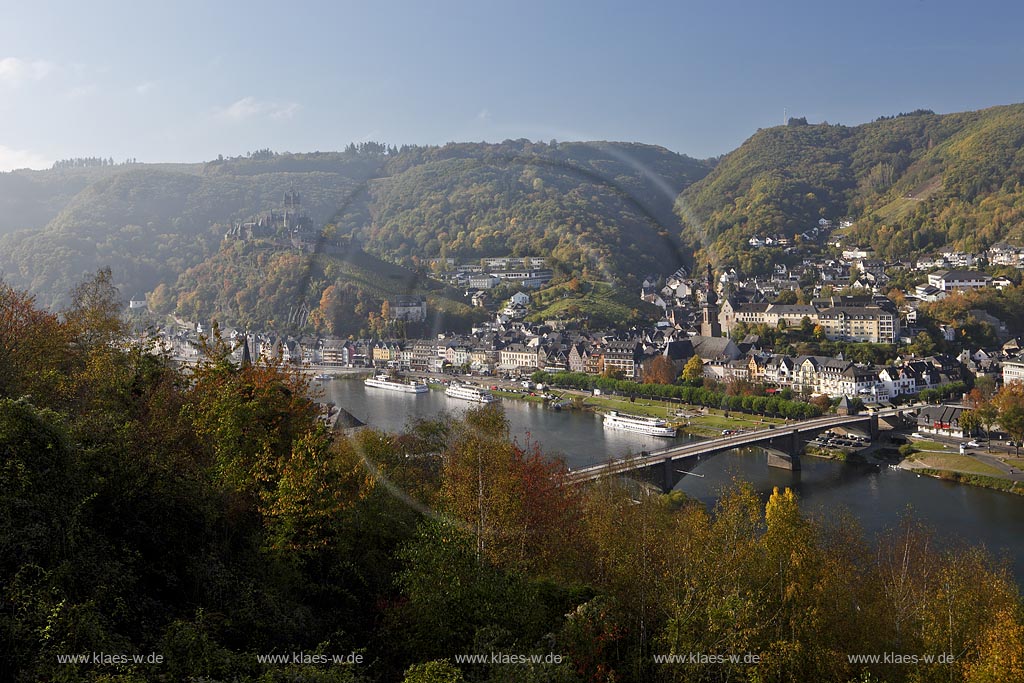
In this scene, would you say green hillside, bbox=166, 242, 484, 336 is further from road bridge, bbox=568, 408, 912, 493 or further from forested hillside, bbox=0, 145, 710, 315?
road bridge, bbox=568, 408, 912, 493

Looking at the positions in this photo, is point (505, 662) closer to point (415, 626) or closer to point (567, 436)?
point (415, 626)

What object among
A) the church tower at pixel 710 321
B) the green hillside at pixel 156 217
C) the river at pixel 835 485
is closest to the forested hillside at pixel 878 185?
the church tower at pixel 710 321

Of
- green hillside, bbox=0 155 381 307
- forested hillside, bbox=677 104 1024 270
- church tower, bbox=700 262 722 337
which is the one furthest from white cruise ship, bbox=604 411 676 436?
green hillside, bbox=0 155 381 307

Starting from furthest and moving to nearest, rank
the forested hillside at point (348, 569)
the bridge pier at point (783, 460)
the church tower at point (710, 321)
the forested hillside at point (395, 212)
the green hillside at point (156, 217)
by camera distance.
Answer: the forested hillside at point (395, 212) < the green hillside at point (156, 217) < the church tower at point (710, 321) < the bridge pier at point (783, 460) < the forested hillside at point (348, 569)

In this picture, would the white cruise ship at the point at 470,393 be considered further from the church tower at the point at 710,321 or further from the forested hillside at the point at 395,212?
the forested hillside at the point at 395,212

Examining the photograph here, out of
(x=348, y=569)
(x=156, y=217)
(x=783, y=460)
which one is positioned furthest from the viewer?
(x=156, y=217)

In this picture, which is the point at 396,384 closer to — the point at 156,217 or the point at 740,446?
the point at 740,446

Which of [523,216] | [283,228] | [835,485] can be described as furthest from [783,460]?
[283,228]
